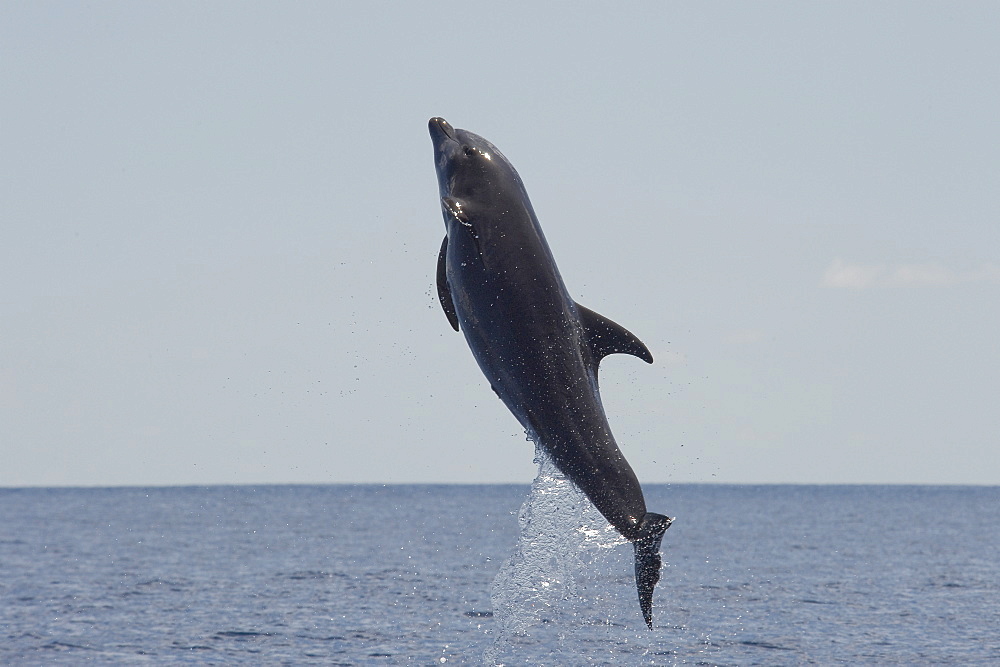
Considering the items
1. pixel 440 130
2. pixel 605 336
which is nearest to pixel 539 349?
pixel 605 336

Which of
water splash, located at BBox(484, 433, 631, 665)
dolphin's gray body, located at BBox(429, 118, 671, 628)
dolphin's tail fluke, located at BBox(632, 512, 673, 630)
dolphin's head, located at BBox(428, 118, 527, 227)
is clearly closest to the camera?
dolphin's tail fluke, located at BBox(632, 512, 673, 630)

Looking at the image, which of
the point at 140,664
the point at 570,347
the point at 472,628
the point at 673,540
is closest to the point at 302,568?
the point at 472,628

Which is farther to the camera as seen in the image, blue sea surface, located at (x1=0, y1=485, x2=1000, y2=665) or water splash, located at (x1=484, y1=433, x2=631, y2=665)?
blue sea surface, located at (x1=0, y1=485, x2=1000, y2=665)

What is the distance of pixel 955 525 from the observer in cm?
11169

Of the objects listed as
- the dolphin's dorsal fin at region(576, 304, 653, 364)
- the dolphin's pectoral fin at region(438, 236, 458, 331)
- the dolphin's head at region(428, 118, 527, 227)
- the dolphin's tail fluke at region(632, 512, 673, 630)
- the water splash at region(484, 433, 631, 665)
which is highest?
the dolphin's head at region(428, 118, 527, 227)

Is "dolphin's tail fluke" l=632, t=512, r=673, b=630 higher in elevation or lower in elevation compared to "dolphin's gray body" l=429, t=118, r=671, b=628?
lower

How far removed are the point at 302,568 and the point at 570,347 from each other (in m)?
45.7

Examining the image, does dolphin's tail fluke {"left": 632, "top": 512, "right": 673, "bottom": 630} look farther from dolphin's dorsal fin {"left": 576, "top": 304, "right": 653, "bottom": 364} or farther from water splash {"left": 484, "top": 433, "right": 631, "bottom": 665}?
dolphin's dorsal fin {"left": 576, "top": 304, "right": 653, "bottom": 364}

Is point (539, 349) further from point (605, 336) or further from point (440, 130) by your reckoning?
point (440, 130)

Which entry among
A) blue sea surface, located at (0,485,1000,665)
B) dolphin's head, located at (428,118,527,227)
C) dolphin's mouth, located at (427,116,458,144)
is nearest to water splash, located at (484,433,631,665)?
blue sea surface, located at (0,485,1000,665)

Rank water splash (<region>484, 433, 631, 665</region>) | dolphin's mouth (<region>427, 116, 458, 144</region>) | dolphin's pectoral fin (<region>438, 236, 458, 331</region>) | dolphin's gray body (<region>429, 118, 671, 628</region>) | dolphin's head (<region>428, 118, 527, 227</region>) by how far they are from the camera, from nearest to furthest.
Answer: dolphin's gray body (<region>429, 118, 671, 628</region>) < dolphin's head (<region>428, 118, 527, 227</region>) < dolphin's pectoral fin (<region>438, 236, 458, 331</region>) < dolphin's mouth (<region>427, 116, 458, 144</region>) < water splash (<region>484, 433, 631, 665</region>)

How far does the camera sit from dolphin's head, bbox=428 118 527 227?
13.5 meters

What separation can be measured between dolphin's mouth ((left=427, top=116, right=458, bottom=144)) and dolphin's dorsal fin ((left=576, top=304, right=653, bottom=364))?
2.58 metres

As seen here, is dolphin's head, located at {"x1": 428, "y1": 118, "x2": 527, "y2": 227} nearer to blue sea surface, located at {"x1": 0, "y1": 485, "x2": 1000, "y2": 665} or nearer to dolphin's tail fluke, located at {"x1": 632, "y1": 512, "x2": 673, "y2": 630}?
dolphin's tail fluke, located at {"x1": 632, "y1": 512, "x2": 673, "y2": 630}
